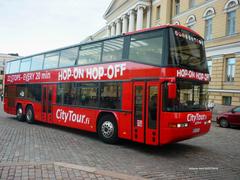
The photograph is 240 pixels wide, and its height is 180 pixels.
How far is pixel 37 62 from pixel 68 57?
11.2 feet

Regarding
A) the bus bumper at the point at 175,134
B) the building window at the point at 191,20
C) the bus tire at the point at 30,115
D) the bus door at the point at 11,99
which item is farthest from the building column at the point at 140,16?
the bus bumper at the point at 175,134

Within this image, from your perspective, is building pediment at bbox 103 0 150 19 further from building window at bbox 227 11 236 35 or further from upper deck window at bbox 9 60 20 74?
upper deck window at bbox 9 60 20 74

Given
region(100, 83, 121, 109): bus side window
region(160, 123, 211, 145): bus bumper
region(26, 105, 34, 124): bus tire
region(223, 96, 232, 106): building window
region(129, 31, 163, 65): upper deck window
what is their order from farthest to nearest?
region(223, 96, 232, 106): building window < region(26, 105, 34, 124): bus tire < region(100, 83, 121, 109): bus side window < region(129, 31, 163, 65): upper deck window < region(160, 123, 211, 145): bus bumper

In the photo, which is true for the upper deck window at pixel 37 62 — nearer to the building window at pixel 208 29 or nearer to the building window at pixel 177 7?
the building window at pixel 208 29

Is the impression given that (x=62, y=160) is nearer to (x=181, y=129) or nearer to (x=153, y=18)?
(x=181, y=129)

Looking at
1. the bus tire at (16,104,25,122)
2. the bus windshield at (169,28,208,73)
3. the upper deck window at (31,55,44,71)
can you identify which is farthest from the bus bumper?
the bus tire at (16,104,25,122)

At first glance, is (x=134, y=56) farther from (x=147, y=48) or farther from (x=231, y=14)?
(x=231, y=14)

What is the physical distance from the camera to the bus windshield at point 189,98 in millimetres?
7987

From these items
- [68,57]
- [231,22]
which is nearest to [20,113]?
[68,57]

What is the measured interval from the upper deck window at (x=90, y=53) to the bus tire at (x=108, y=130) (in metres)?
2.37

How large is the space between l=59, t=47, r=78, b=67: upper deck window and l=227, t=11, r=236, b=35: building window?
19116 millimetres

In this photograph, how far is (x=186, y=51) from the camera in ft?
28.5

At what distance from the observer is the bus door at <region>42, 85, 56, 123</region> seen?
1346 centimetres

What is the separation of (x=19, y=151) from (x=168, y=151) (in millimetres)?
4530
